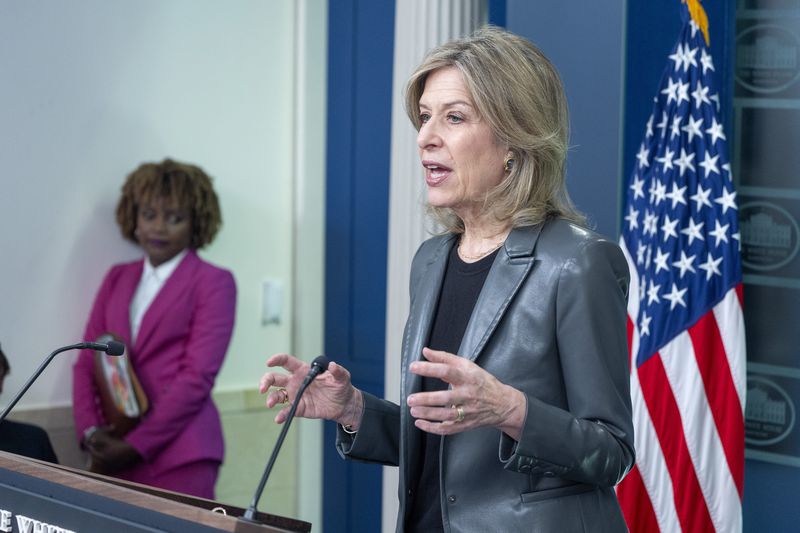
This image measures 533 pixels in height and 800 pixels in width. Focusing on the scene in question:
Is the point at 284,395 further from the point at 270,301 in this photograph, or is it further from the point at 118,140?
the point at 270,301

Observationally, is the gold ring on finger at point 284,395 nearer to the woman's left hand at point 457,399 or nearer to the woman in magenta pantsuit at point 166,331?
the woman's left hand at point 457,399

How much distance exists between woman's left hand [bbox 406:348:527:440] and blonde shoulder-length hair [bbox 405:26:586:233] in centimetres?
43

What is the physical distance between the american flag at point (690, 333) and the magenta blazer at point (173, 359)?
177 cm

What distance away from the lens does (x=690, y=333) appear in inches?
122

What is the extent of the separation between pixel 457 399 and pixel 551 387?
0.32m

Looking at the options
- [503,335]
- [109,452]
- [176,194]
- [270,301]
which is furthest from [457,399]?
[270,301]

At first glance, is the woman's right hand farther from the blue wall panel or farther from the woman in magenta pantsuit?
the blue wall panel

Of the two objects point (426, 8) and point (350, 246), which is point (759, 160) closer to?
point (426, 8)

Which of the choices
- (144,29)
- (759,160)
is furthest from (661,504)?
(144,29)

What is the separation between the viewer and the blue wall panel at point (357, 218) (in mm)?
4820

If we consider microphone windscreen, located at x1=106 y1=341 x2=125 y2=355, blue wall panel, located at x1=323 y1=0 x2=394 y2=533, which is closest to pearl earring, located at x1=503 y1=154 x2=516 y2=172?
microphone windscreen, located at x1=106 y1=341 x2=125 y2=355

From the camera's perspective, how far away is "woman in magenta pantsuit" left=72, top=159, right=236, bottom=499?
409 centimetres

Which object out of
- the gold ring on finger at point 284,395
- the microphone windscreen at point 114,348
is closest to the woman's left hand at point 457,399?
the gold ring on finger at point 284,395

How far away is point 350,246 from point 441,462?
10.5 ft
